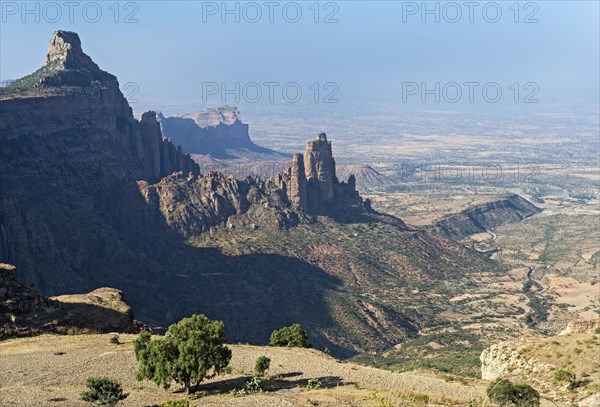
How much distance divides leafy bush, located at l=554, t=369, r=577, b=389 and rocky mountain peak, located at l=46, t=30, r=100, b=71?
→ 493 feet

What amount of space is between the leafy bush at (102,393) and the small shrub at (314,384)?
11354 millimetres

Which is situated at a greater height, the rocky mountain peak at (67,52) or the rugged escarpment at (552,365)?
the rocky mountain peak at (67,52)

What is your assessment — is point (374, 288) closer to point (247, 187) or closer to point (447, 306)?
point (447, 306)

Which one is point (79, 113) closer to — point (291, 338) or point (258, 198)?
point (258, 198)

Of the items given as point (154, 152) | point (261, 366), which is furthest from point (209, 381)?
point (154, 152)

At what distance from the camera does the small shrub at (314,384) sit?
42406 mm

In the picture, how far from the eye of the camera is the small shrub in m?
42.4

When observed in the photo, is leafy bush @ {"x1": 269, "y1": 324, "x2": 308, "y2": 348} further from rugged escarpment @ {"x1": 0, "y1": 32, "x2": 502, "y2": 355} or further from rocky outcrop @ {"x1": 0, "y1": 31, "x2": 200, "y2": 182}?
rocky outcrop @ {"x1": 0, "y1": 31, "x2": 200, "y2": 182}

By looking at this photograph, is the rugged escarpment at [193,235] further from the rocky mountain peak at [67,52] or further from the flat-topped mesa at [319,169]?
the rocky mountain peak at [67,52]

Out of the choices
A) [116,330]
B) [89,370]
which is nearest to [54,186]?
[116,330]

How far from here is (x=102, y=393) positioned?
3788cm

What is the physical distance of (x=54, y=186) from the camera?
125500mm

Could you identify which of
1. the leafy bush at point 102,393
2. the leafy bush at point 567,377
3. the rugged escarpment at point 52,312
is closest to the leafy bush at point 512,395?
the leafy bush at point 567,377

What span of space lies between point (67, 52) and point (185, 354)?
148 m
